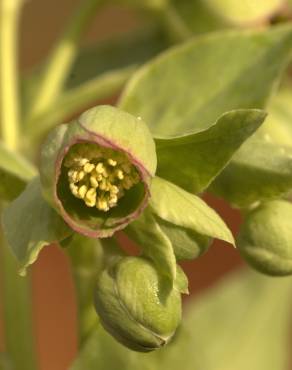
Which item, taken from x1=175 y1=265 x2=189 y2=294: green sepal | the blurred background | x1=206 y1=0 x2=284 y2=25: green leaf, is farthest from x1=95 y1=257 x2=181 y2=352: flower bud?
the blurred background

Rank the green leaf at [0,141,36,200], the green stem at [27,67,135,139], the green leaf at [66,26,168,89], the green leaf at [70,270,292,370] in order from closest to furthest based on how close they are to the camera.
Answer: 1. the green leaf at [0,141,36,200]
2. the green stem at [27,67,135,139]
3. the green leaf at [66,26,168,89]
4. the green leaf at [70,270,292,370]

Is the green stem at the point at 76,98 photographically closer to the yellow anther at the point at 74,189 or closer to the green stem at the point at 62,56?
the green stem at the point at 62,56

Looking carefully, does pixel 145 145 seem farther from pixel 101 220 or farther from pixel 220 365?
pixel 220 365

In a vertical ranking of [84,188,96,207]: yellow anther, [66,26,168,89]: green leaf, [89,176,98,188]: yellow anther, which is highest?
[89,176,98,188]: yellow anther

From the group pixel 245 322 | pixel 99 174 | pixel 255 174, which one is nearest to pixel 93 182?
pixel 99 174

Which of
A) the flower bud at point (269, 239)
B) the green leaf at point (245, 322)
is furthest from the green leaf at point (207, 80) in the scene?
the green leaf at point (245, 322)

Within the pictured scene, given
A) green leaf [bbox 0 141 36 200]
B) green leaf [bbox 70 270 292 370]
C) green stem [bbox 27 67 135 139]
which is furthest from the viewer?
green leaf [bbox 70 270 292 370]

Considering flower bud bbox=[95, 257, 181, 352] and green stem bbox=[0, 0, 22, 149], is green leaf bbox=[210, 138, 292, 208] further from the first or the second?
green stem bbox=[0, 0, 22, 149]
